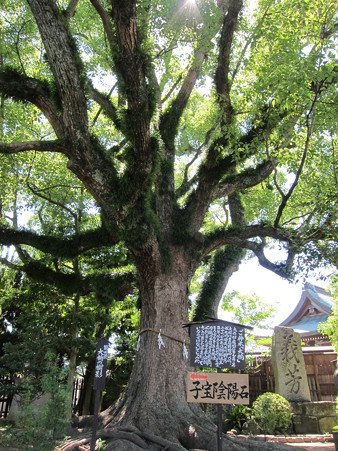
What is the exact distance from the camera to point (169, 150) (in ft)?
26.6

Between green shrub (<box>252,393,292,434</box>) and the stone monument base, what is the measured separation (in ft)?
1.77

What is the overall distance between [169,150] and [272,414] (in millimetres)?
6058

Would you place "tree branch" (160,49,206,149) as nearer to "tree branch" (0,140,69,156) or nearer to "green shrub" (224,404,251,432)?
"tree branch" (0,140,69,156)

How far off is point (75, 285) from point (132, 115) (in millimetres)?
5112

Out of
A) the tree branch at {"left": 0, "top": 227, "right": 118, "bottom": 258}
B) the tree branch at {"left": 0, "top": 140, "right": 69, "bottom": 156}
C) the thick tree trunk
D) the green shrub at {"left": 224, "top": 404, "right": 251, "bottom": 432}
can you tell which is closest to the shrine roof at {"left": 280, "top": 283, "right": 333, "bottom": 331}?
the green shrub at {"left": 224, "top": 404, "right": 251, "bottom": 432}

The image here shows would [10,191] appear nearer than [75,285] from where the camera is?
No

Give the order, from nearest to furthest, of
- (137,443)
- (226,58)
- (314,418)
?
(137,443) < (226,58) < (314,418)

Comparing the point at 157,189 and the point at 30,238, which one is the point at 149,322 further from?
the point at 30,238

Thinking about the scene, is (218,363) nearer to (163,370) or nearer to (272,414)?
(163,370)

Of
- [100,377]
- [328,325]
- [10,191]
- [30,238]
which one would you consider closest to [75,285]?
[30,238]

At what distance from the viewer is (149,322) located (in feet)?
21.5

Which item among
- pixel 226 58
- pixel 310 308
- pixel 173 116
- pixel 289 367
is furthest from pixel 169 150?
pixel 310 308

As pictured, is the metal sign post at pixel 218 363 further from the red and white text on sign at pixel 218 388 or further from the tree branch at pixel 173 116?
the tree branch at pixel 173 116

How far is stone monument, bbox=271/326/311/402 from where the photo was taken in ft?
32.0
